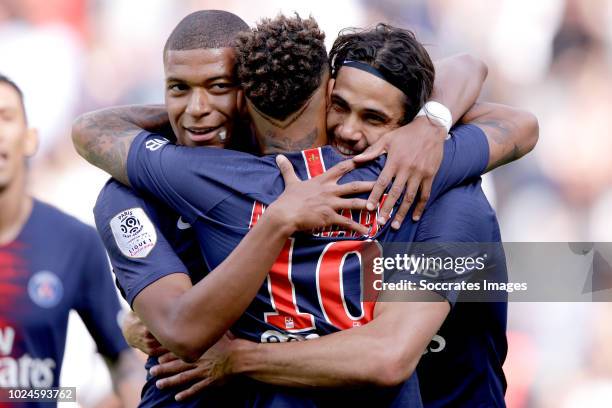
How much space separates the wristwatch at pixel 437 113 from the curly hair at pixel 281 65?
1.43 ft

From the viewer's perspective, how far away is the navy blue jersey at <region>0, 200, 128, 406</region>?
4590 millimetres

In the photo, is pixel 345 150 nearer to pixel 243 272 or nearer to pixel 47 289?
pixel 243 272

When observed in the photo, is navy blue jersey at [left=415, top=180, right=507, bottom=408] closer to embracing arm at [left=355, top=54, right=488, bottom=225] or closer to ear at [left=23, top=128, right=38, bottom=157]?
embracing arm at [left=355, top=54, right=488, bottom=225]

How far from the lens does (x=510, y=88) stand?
19.5 feet

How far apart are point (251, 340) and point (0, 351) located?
2111mm

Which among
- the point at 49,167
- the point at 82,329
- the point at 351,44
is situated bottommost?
the point at 82,329

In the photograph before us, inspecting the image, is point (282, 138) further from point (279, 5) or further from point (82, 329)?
point (279, 5)

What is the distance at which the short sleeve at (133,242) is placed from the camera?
113 inches

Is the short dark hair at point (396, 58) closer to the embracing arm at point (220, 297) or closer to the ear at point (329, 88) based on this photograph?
the ear at point (329, 88)

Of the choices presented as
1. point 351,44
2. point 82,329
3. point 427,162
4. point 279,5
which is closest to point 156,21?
point 279,5

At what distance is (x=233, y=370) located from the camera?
2805 mm

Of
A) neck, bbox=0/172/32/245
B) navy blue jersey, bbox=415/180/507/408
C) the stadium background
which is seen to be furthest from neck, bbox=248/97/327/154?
the stadium background

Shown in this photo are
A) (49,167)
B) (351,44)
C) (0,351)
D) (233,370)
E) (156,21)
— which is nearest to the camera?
(233,370)

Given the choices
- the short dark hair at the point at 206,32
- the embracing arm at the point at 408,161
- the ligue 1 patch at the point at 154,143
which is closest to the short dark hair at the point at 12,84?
the short dark hair at the point at 206,32
